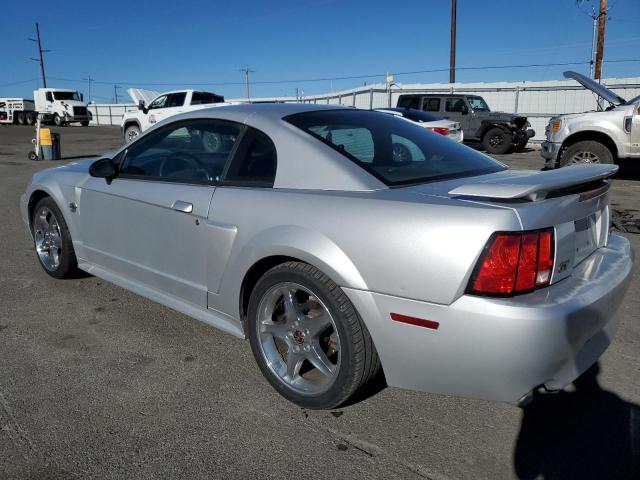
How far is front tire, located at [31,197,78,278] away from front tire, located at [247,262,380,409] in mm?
2109

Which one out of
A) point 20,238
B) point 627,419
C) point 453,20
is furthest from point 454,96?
point 627,419

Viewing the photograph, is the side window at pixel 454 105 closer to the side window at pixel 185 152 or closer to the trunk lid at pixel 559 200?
the side window at pixel 185 152

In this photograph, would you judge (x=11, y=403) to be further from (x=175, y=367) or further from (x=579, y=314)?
(x=579, y=314)

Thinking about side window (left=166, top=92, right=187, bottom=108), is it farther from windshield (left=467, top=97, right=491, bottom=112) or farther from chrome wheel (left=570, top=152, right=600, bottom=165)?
chrome wheel (left=570, top=152, right=600, bottom=165)

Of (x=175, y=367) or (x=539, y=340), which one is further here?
(x=175, y=367)

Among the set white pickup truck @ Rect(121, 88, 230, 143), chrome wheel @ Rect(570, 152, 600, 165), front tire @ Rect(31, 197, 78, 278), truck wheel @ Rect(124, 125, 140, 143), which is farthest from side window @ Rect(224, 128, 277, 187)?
truck wheel @ Rect(124, 125, 140, 143)

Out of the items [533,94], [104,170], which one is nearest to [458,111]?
[533,94]

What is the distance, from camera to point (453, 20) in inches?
1065

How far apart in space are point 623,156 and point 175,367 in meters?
8.75

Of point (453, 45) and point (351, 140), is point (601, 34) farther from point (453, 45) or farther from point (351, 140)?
point (351, 140)

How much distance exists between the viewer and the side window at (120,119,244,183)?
3090 mm

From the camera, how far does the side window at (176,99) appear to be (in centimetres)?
1755

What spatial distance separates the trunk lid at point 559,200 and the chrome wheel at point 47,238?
311 cm

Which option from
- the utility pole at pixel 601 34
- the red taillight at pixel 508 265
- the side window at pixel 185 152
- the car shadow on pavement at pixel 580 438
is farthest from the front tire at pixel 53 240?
the utility pole at pixel 601 34
